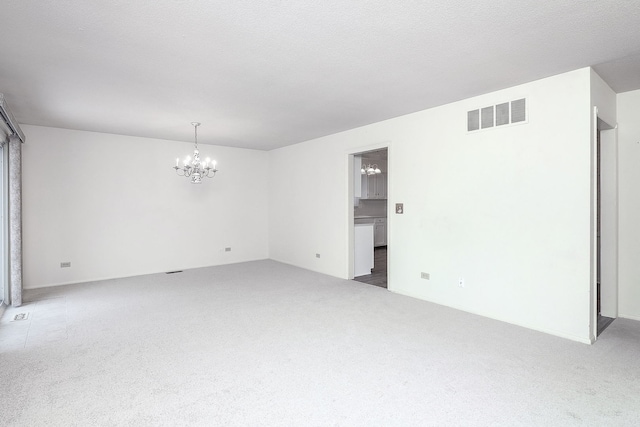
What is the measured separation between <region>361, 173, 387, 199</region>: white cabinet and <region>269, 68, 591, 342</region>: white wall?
377 cm

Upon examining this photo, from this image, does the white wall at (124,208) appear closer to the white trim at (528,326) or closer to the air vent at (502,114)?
the white trim at (528,326)

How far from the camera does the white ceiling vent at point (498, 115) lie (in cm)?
367

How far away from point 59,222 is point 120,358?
4.03m

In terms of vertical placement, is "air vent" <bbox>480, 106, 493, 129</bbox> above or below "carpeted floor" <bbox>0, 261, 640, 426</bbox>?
above

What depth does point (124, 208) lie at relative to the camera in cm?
634

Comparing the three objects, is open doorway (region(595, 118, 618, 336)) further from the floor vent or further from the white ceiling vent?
the floor vent

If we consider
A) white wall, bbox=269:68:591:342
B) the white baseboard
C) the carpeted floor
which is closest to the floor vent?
the carpeted floor

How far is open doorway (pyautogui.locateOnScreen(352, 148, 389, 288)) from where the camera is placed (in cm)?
621

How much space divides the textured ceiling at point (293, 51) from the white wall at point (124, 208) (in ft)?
4.54

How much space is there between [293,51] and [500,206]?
280 cm

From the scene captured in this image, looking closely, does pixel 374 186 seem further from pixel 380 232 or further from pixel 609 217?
pixel 609 217

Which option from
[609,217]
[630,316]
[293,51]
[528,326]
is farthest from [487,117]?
[630,316]

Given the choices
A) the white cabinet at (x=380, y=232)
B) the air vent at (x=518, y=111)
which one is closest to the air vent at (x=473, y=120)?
the air vent at (x=518, y=111)

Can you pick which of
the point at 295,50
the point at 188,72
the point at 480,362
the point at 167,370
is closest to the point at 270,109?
the point at 188,72
